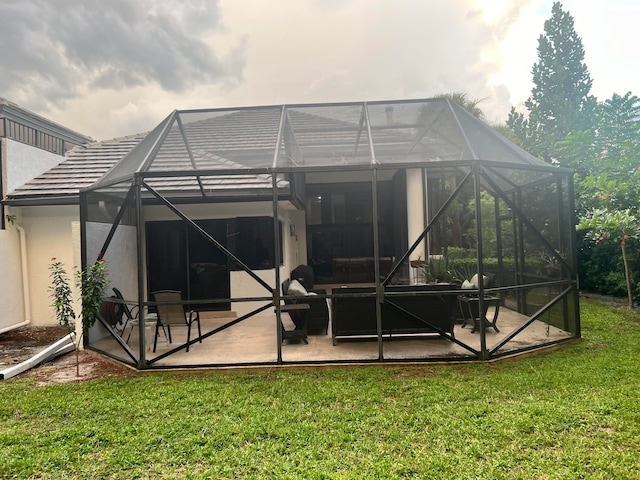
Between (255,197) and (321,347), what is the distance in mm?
3792

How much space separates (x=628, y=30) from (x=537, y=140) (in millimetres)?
11696

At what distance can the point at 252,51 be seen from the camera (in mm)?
10977

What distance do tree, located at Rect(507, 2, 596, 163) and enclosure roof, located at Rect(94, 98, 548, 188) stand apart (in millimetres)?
18326

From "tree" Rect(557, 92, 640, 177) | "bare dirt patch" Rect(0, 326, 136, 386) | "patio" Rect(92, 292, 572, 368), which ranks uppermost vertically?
"tree" Rect(557, 92, 640, 177)

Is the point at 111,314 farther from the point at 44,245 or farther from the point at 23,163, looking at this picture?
the point at 23,163

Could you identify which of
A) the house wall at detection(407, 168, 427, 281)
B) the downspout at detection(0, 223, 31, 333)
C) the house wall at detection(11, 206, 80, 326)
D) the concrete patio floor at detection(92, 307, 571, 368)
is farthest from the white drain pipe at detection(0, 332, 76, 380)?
the house wall at detection(407, 168, 427, 281)

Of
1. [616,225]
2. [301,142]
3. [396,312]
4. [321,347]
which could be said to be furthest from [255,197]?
[616,225]

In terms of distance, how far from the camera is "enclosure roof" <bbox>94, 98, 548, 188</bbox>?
19.1 ft

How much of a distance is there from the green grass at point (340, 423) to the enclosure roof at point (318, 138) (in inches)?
112

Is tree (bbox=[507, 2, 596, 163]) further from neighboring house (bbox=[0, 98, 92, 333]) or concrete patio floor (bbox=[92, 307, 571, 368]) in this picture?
neighboring house (bbox=[0, 98, 92, 333])

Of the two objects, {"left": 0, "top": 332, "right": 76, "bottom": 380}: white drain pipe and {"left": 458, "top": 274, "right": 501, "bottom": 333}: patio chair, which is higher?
{"left": 458, "top": 274, "right": 501, "bottom": 333}: patio chair

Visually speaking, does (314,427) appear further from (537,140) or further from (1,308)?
(537,140)

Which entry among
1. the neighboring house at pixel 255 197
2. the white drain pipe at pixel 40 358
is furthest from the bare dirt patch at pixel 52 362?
the neighboring house at pixel 255 197

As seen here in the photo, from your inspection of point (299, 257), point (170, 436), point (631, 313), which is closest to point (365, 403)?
point (170, 436)
